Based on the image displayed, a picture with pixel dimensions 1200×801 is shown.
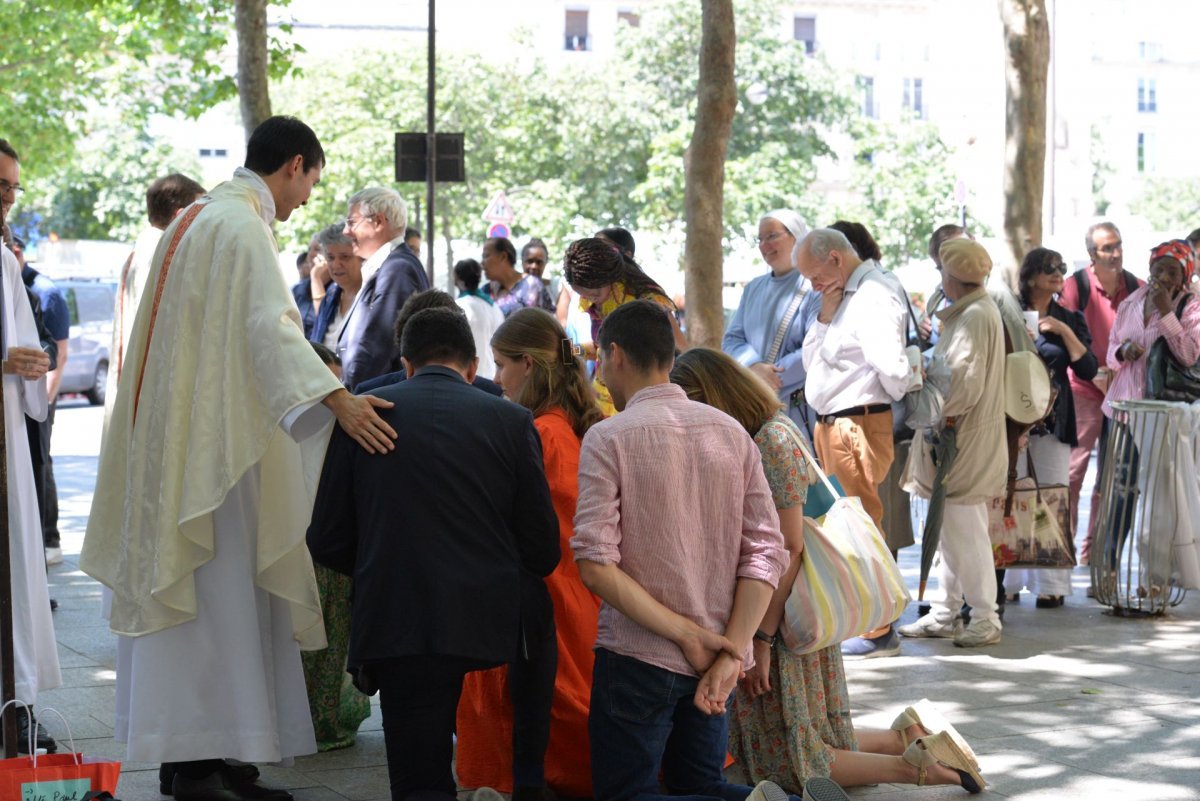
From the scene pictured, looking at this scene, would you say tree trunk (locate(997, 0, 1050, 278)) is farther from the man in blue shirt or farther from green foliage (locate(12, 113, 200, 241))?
green foliage (locate(12, 113, 200, 241))

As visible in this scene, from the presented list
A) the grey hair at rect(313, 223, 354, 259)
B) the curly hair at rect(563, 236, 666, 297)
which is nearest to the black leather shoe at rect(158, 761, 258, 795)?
the curly hair at rect(563, 236, 666, 297)

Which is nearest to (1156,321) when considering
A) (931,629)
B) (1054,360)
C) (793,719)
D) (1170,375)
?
(1170,375)

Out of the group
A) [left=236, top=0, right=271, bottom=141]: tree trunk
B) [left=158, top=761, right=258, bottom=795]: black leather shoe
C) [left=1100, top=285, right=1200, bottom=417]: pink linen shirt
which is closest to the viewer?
[left=158, top=761, right=258, bottom=795]: black leather shoe

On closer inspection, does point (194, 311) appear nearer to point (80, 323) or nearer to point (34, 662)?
point (34, 662)

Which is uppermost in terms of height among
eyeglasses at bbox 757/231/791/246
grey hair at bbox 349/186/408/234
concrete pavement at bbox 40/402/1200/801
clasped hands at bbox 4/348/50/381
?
grey hair at bbox 349/186/408/234

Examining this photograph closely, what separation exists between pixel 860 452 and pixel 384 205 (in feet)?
8.52

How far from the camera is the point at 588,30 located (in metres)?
77.0

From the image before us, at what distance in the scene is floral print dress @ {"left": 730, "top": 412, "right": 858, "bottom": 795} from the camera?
5273mm

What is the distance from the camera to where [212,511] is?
5.08 m

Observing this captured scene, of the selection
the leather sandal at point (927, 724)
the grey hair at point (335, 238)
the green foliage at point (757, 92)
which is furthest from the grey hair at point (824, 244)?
the green foliage at point (757, 92)

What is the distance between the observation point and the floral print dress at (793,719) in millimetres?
5273

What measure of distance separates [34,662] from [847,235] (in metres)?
4.76

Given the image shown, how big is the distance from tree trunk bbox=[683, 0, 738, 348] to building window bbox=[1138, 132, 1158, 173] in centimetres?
8988

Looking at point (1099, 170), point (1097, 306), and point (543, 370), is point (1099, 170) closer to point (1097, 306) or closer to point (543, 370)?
point (1097, 306)
